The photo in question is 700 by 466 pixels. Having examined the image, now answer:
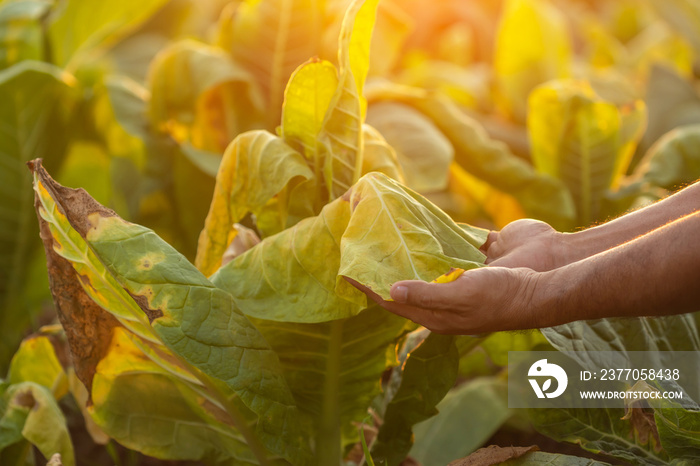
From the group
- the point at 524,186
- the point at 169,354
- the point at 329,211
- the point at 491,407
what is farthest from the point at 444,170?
the point at 169,354

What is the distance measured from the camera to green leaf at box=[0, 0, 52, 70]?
6.79ft

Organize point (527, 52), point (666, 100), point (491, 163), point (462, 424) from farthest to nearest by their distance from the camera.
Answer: point (527, 52), point (666, 100), point (491, 163), point (462, 424)

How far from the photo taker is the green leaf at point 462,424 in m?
1.74

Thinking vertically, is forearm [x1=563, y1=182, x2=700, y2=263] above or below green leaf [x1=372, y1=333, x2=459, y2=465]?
above

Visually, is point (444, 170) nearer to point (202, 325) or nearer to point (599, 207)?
point (599, 207)

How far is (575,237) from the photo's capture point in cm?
118

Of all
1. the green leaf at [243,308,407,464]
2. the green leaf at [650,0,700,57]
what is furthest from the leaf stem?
the green leaf at [650,0,700,57]

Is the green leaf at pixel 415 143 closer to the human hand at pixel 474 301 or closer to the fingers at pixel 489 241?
the fingers at pixel 489 241

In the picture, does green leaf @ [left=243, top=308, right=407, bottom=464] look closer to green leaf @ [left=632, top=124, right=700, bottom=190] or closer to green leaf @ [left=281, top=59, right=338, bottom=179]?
green leaf @ [left=281, top=59, right=338, bottom=179]

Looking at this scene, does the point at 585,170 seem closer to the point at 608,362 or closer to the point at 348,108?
the point at 608,362

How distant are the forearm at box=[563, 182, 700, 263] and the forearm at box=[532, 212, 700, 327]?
0.79 ft

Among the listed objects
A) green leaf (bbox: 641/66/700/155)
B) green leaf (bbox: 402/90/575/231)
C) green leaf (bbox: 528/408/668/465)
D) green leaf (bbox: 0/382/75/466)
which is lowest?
green leaf (bbox: 0/382/75/466)

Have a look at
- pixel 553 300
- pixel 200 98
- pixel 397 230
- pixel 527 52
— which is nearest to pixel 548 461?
pixel 553 300

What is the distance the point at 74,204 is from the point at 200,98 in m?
1.08
